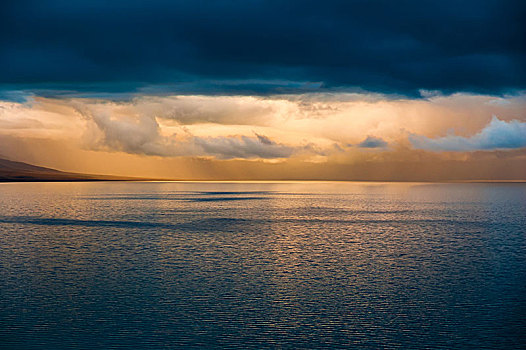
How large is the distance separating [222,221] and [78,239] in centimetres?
2952

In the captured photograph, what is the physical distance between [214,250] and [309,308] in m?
23.0

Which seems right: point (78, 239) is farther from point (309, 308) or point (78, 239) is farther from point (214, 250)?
point (309, 308)

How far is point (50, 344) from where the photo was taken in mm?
22859

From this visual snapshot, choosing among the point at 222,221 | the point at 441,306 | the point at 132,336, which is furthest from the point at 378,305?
the point at 222,221

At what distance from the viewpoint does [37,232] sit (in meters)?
65.2

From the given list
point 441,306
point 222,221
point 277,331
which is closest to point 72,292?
point 277,331

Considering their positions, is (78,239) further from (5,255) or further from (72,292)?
(72,292)

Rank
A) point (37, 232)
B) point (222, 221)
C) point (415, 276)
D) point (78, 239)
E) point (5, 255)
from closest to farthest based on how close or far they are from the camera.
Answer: point (415, 276) → point (5, 255) → point (78, 239) → point (37, 232) → point (222, 221)

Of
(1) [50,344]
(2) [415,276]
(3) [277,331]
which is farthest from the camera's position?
(2) [415,276]

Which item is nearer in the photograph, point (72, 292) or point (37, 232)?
point (72, 292)

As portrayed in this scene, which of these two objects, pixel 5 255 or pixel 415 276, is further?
pixel 5 255

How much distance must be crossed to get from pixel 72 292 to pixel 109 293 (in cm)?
240

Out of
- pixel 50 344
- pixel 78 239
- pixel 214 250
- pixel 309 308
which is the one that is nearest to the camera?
pixel 50 344

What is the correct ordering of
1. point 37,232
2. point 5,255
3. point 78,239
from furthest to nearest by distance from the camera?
point 37,232
point 78,239
point 5,255
